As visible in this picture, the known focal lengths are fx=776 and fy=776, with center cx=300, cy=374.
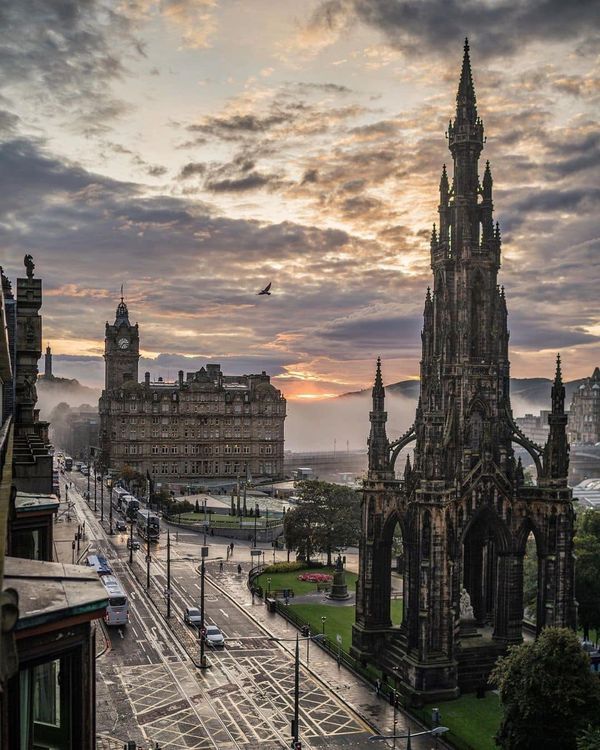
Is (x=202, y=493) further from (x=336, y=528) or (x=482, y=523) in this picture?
(x=482, y=523)

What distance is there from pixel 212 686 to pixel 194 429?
449ft


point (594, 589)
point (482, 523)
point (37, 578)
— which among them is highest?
point (37, 578)

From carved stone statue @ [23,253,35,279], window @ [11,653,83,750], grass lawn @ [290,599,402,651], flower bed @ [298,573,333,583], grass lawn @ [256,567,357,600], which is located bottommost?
grass lawn @ [290,599,402,651]

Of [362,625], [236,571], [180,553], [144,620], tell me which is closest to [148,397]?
[180,553]

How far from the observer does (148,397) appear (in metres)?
189

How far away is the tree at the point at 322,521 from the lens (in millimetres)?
98375

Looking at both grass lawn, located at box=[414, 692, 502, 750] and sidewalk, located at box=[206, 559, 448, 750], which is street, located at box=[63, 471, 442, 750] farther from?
grass lawn, located at box=[414, 692, 502, 750]

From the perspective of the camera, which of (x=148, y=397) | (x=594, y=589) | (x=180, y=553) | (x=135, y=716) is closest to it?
(x=135, y=716)

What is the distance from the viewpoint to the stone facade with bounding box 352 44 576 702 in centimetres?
5381

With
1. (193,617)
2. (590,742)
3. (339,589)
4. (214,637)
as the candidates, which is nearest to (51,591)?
(590,742)

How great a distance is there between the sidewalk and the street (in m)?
0.20

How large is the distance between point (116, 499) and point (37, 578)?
152634 millimetres

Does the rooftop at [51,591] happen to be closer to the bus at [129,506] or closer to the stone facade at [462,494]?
the stone facade at [462,494]

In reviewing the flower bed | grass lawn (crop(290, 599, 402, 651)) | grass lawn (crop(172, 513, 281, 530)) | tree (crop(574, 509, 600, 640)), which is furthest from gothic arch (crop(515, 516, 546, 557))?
grass lawn (crop(172, 513, 281, 530))
